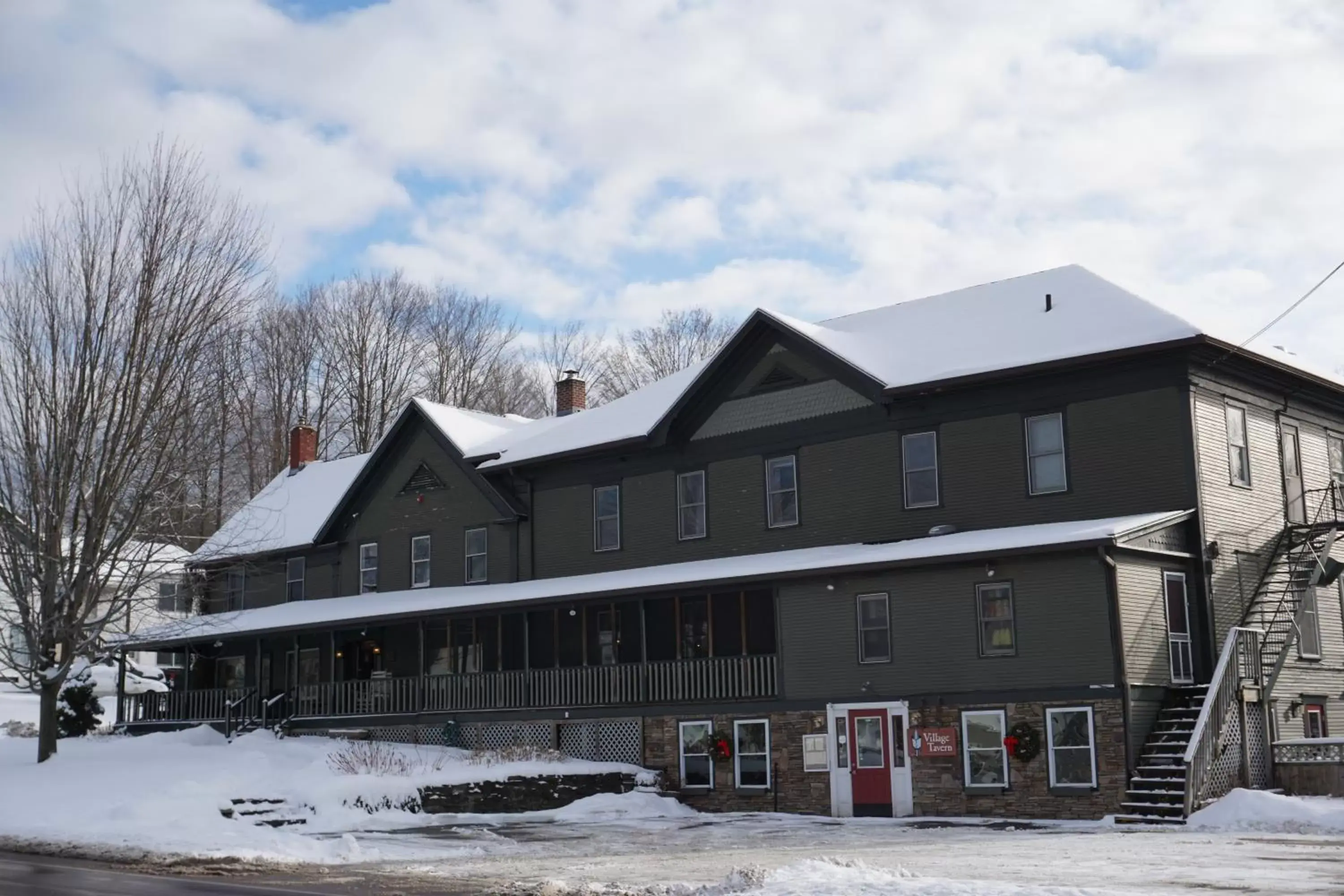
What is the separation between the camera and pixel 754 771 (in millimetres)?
28938

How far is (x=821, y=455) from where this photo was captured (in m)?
31.1

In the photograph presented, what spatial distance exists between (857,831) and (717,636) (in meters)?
9.63

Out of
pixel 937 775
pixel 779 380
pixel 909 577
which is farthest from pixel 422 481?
pixel 937 775

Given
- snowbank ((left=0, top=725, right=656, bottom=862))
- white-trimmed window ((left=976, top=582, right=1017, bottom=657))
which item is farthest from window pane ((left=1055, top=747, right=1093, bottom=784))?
snowbank ((left=0, top=725, right=656, bottom=862))

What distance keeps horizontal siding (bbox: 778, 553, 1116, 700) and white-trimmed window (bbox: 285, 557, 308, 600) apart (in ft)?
64.2

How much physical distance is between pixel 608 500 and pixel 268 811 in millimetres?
11884

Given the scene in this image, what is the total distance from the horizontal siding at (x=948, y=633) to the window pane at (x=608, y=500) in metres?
7.25

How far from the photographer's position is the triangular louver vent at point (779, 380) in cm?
3166

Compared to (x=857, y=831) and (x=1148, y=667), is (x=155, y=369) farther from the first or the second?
(x=1148, y=667)

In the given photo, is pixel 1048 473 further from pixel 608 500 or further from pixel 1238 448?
pixel 608 500

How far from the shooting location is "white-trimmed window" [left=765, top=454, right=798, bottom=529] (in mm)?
31609

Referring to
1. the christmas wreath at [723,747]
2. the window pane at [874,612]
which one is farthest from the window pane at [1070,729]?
the christmas wreath at [723,747]

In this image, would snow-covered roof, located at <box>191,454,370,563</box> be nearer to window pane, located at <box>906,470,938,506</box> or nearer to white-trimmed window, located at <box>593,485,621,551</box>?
white-trimmed window, located at <box>593,485,621,551</box>

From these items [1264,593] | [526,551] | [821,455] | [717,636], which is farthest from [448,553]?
[1264,593]
